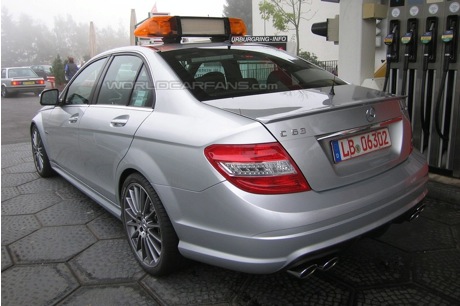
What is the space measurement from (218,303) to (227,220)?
0.69 metres

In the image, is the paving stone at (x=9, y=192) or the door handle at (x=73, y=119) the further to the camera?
the paving stone at (x=9, y=192)

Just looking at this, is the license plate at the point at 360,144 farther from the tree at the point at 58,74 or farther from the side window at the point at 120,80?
the tree at the point at 58,74

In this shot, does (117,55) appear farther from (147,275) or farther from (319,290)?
(319,290)

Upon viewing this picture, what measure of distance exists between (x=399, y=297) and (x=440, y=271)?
48 centimetres

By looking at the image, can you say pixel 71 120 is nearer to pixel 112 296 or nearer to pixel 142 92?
pixel 142 92

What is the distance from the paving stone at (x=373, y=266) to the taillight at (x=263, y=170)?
0.99 meters

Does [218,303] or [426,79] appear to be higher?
[426,79]

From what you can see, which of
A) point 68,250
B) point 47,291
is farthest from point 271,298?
point 68,250

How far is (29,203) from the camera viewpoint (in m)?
4.20

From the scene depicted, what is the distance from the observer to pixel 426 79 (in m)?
4.38

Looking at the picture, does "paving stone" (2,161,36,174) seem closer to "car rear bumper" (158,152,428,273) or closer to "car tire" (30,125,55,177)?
"car tire" (30,125,55,177)

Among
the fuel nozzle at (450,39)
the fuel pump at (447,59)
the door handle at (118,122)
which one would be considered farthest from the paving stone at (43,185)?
the fuel nozzle at (450,39)

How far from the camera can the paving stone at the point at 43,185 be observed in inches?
182

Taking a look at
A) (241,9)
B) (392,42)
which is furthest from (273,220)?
(241,9)
